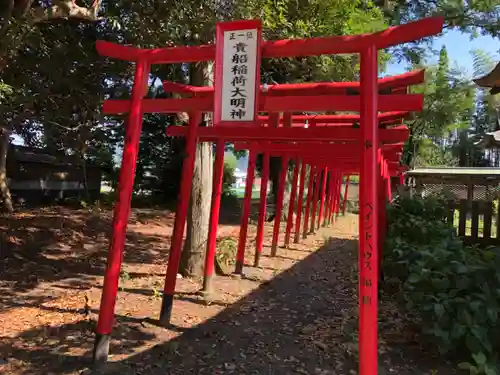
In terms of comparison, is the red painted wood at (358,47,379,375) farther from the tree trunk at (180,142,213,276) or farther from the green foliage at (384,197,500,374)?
the tree trunk at (180,142,213,276)

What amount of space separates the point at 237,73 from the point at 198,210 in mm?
3921

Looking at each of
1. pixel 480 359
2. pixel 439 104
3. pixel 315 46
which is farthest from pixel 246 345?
pixel 439 104

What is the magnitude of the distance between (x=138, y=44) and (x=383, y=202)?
3809 mm

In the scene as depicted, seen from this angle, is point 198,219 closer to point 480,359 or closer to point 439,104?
point 480,359

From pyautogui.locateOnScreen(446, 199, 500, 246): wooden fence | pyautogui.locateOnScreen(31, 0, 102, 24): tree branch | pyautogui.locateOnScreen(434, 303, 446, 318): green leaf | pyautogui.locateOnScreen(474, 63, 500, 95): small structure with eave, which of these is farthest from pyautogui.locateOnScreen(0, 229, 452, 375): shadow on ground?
pyautogui.locateOnScreen(31, 0, 102, 24): tree branch

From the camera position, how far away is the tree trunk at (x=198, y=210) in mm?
7375

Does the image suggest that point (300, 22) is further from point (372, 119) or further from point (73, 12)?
point (372, 119)

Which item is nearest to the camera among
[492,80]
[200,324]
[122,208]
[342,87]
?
[342,87]

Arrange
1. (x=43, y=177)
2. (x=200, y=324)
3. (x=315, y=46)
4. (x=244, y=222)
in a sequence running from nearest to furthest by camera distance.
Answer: (x=315, y=46) < (x=200, y=324) < (x=244, y=222) < (x=43, y=177)

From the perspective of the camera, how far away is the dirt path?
416cm

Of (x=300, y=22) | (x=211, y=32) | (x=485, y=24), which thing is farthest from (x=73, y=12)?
(x=485, y=24)

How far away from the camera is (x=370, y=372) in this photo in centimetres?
324

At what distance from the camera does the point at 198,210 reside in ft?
24.4

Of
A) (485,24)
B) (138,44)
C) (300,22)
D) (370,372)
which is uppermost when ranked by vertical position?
(485,24)
